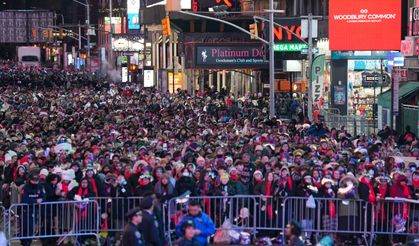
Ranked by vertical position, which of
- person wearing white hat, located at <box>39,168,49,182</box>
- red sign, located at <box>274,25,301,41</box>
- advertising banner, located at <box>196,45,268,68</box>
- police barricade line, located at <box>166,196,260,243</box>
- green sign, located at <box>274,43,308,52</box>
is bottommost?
police barricade line, located at <box>166,196,260,243</box>

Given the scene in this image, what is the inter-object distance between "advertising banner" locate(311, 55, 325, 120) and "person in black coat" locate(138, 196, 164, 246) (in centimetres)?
2633

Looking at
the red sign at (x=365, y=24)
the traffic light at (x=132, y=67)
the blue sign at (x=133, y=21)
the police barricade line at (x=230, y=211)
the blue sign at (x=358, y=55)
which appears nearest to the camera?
the police barricade line at (x=230, y=211)

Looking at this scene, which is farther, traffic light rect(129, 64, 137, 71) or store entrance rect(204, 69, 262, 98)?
traffic light rect(129, 64, 137, 71)

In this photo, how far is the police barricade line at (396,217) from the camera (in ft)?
62.1

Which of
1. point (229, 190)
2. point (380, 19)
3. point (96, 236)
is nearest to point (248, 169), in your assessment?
point (229, 190)

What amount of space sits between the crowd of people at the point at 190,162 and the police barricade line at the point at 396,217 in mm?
80

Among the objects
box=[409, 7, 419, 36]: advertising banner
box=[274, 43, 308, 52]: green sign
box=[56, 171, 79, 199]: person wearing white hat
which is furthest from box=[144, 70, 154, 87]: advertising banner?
box=[56, 171, 79, 199]: person wearing white hat

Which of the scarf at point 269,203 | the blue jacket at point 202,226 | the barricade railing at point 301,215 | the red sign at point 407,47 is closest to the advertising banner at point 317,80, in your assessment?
the red sign at point 407,47

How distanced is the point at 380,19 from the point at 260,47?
1192 centimetres

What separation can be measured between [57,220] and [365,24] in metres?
31.8

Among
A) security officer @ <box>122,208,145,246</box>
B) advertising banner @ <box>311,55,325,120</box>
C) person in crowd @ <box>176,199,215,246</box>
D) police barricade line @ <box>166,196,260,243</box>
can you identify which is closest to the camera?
Result: security officer @ <box>122,208,145,246</box>

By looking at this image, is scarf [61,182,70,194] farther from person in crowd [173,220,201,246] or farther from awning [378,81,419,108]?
awning [378,81,419,108]

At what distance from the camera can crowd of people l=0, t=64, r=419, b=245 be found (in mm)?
19328

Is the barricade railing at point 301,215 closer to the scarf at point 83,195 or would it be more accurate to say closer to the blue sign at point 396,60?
the scarf at point 83,195
